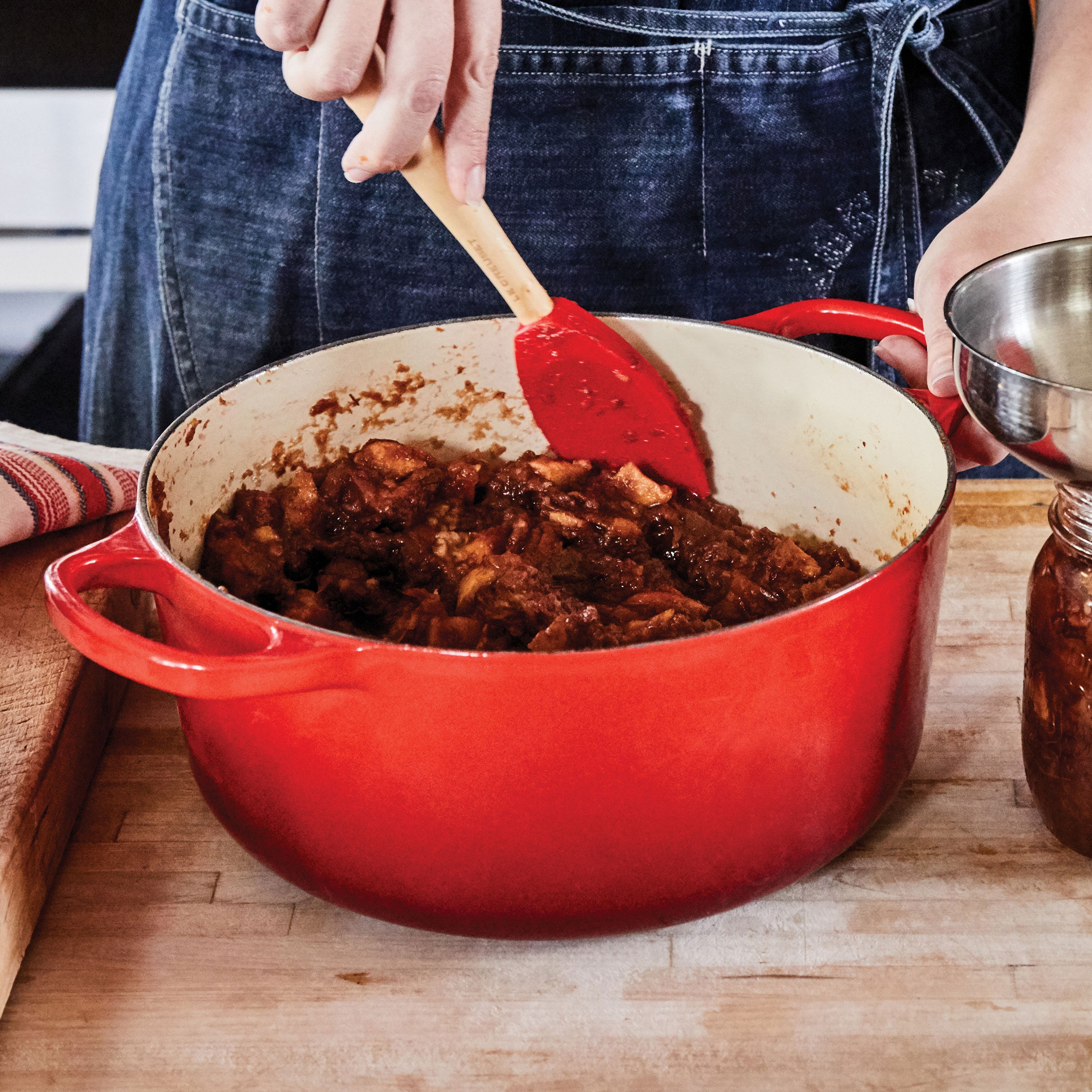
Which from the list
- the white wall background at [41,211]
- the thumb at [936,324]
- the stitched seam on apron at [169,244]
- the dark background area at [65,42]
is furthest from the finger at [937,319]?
the white wall background at [41,211]

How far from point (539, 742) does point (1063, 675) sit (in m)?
0.44

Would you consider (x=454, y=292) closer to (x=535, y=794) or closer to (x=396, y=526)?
(x=396, y=526)

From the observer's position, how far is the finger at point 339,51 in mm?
985

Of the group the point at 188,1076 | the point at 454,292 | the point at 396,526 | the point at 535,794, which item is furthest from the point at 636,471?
the point at 188,1076

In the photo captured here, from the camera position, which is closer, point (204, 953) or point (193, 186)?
point (204, 953)

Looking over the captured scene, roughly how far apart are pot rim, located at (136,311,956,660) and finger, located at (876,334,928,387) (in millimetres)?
108

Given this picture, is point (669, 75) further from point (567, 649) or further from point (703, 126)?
point (567, 649)

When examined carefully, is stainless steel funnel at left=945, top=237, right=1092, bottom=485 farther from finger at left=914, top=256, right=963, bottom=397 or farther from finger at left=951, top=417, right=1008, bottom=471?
finger at left=951, top=417, right=1008, bottom=471

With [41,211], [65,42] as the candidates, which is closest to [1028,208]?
[65,42]

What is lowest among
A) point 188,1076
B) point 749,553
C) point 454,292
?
point 188,1076

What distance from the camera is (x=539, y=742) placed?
83cm

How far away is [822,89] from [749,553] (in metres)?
0.68

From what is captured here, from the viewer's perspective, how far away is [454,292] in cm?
167

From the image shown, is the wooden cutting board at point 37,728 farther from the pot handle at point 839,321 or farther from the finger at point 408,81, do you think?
the pot handle at point 839,321
